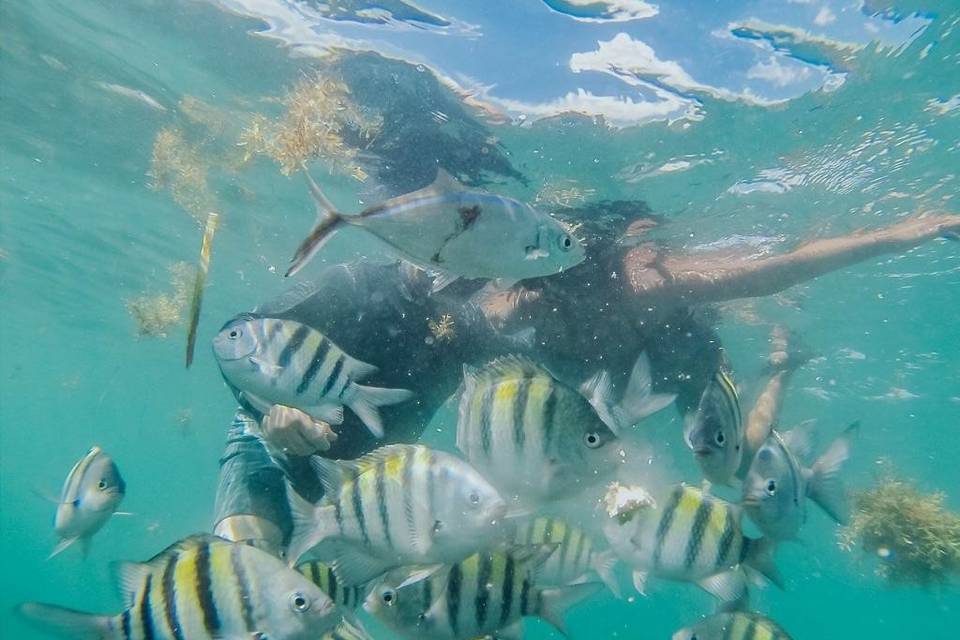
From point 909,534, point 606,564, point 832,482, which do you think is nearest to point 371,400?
point 606,564

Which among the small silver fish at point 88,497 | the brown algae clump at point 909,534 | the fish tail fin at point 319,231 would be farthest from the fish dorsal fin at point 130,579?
the brown algae clump at point 909,534

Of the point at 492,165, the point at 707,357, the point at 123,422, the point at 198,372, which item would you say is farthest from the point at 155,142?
the point at 123,422

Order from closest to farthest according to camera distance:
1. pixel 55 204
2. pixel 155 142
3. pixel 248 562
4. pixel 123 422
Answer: pixel 248 562, pixel 155 142, pixel 55 204, pixel 123 422

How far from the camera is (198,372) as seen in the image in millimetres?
41719

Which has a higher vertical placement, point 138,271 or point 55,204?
point 55,204

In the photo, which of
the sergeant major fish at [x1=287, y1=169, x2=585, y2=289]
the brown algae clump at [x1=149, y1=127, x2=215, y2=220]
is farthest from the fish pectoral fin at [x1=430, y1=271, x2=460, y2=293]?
the brown algae clump at [x1=149, y1=127, x2=215, y2=220]

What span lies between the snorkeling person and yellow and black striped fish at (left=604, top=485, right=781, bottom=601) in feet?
5.10

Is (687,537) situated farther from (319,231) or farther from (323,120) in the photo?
(323,120)

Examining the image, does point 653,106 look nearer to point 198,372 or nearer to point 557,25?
point 557,25

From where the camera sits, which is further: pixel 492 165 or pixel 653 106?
pixel 492 165

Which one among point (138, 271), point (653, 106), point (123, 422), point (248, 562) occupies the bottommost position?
point (123, 422)

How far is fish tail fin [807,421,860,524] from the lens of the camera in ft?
13.4

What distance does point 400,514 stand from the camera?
9.48ft

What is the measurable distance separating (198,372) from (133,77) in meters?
32.2
